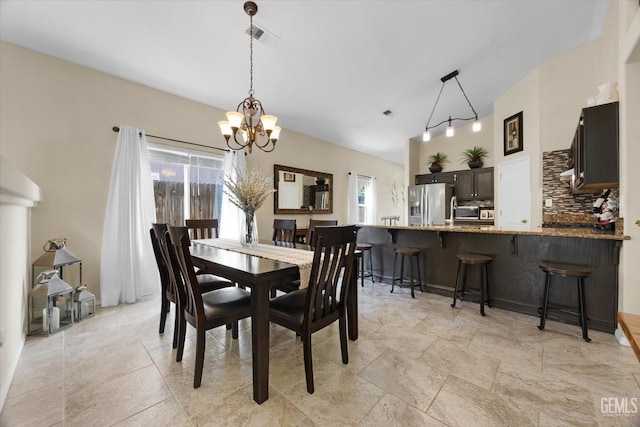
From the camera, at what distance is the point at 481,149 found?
215 inches

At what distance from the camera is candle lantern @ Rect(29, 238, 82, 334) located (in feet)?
7.33

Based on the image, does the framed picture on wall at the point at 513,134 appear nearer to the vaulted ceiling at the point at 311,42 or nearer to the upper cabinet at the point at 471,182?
the vaulted ceiling at the point at 311,42

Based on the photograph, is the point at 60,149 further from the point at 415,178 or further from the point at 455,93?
the point at 415,178

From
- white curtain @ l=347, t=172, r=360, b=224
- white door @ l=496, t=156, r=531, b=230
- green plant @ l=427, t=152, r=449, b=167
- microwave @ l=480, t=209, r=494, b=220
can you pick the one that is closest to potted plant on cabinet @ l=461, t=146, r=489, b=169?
green plant @ l=427, t=152, r=449, b=167

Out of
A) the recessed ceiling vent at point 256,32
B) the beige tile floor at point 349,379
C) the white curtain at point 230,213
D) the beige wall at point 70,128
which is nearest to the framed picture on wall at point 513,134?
the beige tile floor at point 349,379

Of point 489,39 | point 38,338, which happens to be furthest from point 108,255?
point 489,39

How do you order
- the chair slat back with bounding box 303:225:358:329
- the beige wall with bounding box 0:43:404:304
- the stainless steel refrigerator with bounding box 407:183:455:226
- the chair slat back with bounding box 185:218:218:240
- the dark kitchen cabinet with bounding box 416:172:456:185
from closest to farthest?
the chair slat back with bounding box 303:225:358:329
the beige wall with bounding box 0:43:404:304
the chair slat back with bounding box 185:218:218:240
the stainless steel refrigerator with bounding box 407:183:455:226
the dark kitchen cabinet with bounding box 416:172:456:185

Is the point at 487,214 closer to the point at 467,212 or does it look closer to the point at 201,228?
the point at 467,212

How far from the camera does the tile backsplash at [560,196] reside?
3.35m

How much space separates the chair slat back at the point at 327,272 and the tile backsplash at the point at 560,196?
3643 mm

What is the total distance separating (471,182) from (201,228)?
18.1ft

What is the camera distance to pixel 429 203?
5707mm

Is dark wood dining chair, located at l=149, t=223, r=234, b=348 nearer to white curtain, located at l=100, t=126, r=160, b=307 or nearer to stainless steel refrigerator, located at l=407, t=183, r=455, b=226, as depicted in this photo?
white curtain, located at l=100, t=126, r=160, b=307

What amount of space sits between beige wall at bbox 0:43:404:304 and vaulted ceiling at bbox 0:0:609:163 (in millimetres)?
191
